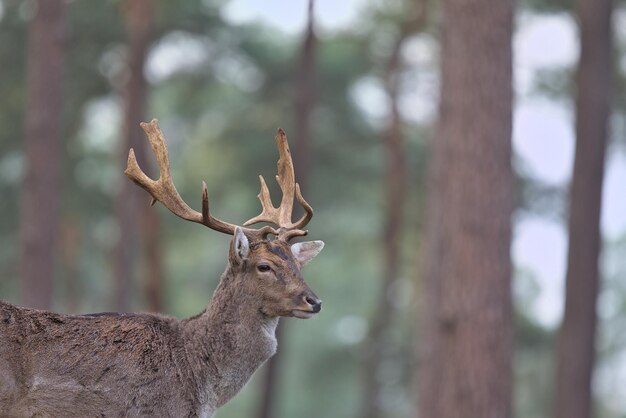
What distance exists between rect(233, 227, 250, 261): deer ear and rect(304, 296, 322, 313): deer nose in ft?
1.73

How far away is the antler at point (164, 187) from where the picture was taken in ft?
27.2

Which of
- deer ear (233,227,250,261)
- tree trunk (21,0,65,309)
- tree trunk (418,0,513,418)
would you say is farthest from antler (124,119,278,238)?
tree trunk (21,0,65,309)

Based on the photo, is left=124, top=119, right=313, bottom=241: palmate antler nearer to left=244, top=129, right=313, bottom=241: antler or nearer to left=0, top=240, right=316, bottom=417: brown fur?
left=244, top=129, right=313, bottom=241: antler

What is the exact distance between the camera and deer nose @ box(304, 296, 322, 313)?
7.92 m

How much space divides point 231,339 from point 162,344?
466mm

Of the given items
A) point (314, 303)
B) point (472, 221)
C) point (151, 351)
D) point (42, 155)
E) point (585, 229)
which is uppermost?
point (42, 155)

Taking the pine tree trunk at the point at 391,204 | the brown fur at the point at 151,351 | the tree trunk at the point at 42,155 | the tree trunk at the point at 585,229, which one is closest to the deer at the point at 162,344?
the brown fur at the point at 151,351

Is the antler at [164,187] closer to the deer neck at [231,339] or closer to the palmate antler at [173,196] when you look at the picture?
the palmate antler at [173,196]

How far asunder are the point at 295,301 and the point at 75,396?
1.50m

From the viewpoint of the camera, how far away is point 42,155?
1811cm

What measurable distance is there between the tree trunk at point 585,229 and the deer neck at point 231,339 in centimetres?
1161

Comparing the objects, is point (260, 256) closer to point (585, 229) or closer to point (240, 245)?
point (240, 245)

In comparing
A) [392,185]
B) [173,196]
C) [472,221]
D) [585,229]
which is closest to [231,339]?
[173,196]

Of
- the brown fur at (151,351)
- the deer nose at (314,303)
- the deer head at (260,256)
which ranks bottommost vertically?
the brown fur at (151,351)
